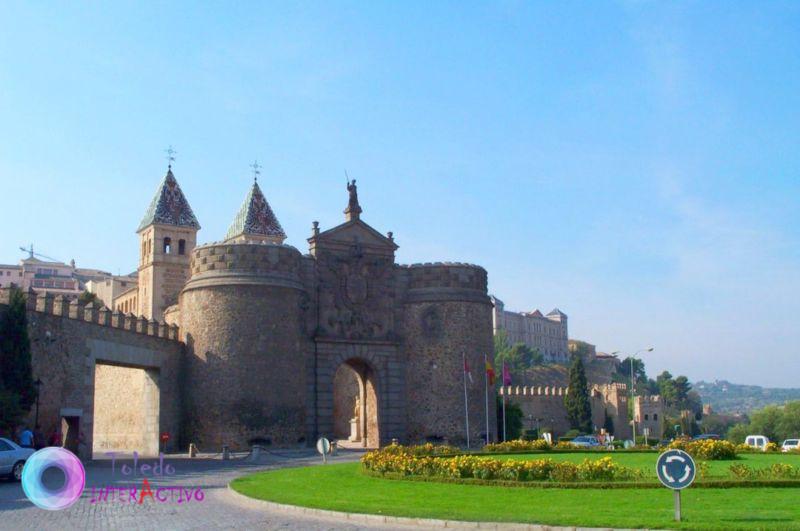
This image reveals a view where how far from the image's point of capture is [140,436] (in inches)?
1800

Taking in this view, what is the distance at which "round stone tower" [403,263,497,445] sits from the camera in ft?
163

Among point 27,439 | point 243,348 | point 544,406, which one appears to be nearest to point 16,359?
point 27,439

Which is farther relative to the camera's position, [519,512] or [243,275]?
[243,275]

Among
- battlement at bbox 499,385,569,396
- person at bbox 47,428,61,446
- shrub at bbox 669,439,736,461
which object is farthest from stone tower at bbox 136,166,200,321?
shrub at bbox 669,439,736,461

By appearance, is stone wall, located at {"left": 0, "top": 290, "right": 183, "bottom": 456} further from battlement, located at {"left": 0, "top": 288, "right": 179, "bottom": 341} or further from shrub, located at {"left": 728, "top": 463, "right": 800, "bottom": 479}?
shrub, located at {"left": 728, "top": 463, "right": 800, "bottom": 479}

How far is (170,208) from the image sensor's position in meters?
66.2

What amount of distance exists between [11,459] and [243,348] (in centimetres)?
2029

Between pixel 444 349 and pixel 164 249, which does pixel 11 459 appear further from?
pixel 164 249

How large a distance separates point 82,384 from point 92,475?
8.47 metres

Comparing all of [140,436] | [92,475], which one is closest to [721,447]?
[92,475]

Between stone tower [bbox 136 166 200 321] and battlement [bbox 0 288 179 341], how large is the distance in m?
19.2

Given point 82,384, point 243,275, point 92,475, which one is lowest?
point 92,475

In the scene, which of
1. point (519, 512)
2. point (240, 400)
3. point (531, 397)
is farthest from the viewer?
point (531, 397)

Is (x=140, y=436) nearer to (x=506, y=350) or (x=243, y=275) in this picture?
(x=243, y=275)
